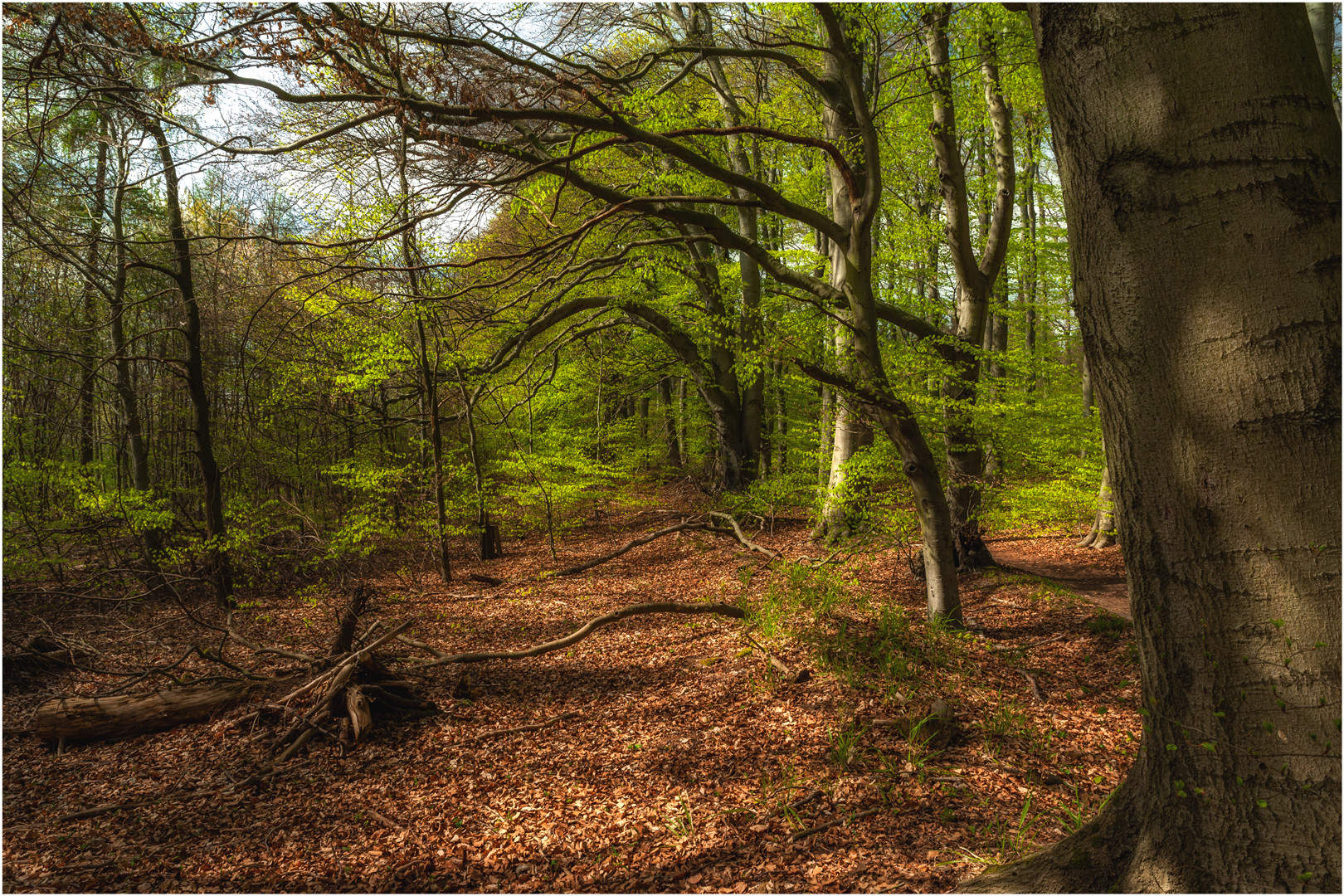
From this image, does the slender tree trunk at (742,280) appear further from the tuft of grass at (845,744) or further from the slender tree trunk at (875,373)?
the tuft of grass at (845,744)

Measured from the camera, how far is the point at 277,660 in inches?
225

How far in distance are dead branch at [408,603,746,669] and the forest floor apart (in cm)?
16

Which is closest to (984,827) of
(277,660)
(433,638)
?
(433,638)

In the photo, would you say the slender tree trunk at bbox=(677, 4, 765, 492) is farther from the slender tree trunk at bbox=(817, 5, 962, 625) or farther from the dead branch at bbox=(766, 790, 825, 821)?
the dead branch at bbox=(766, 790, 825, 821)

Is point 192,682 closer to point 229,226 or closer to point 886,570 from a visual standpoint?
point 886,570

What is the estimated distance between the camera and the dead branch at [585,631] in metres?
5.00

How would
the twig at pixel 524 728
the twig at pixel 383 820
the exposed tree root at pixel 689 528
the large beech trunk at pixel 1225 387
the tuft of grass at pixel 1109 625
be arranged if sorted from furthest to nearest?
the exposed tree root at pixel 689 528
the tuft of grass at pixel 1109 625
the twig at pixel 524 728
the twig at pixel 383 820
the large beech trunk at pixel 1225 387

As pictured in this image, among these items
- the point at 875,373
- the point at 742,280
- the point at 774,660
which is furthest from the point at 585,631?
the point at 742,280

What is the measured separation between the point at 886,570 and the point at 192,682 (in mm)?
6804

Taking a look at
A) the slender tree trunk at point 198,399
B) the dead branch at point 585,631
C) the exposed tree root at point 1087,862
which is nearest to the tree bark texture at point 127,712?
the dead branch at point 585,631

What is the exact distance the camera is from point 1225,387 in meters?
1.53

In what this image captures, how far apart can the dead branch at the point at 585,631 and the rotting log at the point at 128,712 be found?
1319mm

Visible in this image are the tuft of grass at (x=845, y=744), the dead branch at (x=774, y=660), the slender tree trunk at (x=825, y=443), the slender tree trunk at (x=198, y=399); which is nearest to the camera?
the tuft of grass at (x=845, y=744)

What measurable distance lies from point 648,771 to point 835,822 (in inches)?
42.2
